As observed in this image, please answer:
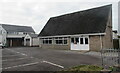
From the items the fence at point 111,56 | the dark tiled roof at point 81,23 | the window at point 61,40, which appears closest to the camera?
the fence at point 111,56

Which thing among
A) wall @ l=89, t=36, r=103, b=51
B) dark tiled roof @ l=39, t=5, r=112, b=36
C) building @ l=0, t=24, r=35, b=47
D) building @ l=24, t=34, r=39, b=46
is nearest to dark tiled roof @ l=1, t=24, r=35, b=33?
building @ l=0, t=24, r=35, b=47

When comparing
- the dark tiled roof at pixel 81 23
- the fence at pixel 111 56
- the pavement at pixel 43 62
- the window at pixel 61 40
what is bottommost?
the pavement at pixel 43 62

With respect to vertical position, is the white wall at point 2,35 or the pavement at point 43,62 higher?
the white wall at point 2,35

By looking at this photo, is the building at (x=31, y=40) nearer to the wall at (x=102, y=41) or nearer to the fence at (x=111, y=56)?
the wall at (x=102, y=41)

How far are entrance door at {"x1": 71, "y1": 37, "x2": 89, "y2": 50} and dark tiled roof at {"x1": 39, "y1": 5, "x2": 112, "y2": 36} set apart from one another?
107 cm

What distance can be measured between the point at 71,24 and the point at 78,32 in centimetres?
351

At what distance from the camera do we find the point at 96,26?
19406 mm

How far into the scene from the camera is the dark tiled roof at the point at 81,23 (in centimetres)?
1959

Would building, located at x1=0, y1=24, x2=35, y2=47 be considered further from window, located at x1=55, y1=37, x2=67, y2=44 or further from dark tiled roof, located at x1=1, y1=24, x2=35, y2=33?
window, located at x1=55, y1=37, x2=67, y2=44

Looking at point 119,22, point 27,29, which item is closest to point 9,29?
point 27,29

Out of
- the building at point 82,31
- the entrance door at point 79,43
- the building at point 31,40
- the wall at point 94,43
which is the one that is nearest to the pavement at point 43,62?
the wall at point 94,43

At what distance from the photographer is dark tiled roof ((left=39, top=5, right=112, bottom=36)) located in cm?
1959

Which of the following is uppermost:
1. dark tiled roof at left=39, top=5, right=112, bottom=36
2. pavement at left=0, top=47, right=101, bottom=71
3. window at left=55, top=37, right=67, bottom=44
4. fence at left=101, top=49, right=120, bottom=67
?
dark tiled roof at left=39, top=5, right=112, bottom=36

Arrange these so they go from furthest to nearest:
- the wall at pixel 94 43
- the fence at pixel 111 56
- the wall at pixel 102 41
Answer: the wall at pixel 94 43 < the wall at pixel 102 41 < the fence at pixel 111 56
